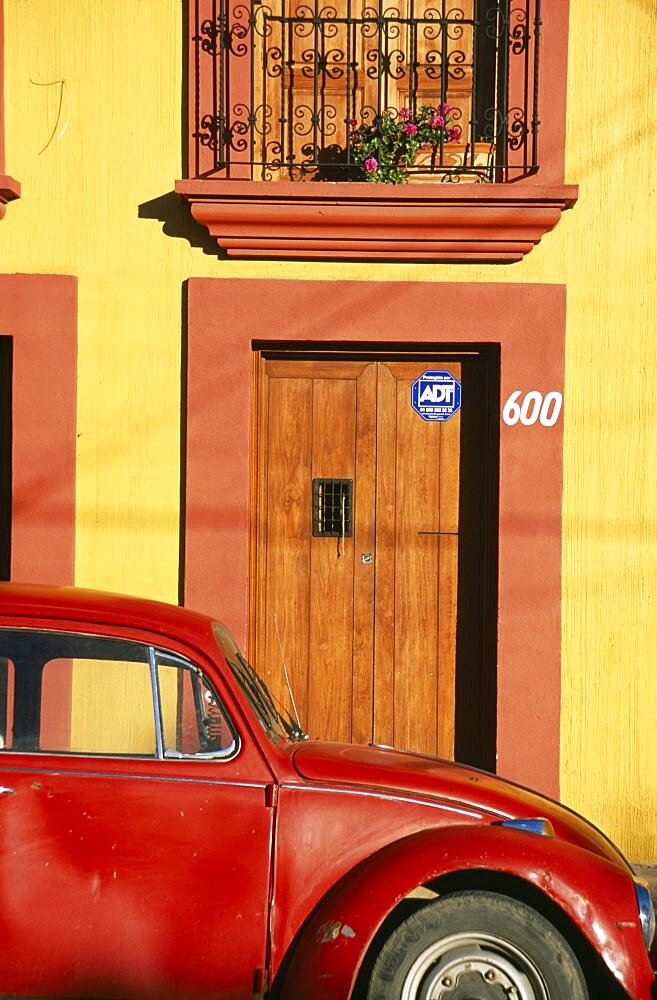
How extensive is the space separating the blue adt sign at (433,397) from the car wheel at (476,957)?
135 inches

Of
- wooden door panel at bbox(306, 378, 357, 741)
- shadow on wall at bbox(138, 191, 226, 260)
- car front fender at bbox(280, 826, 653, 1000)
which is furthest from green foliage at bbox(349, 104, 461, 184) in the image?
car front fender at bbox(280, 826, 653, 1000)

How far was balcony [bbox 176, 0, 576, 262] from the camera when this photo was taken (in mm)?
6164

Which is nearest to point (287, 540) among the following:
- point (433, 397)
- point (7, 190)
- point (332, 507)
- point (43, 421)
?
point (332, 507)

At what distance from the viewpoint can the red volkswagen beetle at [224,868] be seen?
353 centimetres

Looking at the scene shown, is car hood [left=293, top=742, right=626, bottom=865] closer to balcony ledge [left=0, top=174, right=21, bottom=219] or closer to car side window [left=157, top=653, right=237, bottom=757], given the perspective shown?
car side window [left=157, top=653, right=237, bottom=757]

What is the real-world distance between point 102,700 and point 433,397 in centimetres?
342

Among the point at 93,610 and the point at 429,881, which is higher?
the point at 93,610

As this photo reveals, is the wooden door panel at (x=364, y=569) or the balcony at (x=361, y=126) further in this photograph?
the wooden door panel at (x=364, y=569)

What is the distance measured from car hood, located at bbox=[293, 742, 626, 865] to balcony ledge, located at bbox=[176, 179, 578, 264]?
3.14 metres

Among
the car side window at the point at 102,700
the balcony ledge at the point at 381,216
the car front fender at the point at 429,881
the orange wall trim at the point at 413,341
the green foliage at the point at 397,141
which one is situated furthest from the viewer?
the green foliage at the point at 397,141

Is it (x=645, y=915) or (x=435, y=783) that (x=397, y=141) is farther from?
(x=645, y=915)

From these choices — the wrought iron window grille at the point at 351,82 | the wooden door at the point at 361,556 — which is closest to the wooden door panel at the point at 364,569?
the wooden door at the point at 361,556

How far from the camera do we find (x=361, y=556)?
6.54m

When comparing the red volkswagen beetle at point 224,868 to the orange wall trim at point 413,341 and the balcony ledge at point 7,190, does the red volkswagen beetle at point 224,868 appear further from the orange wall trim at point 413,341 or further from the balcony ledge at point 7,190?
the balcony ledge at point 7,190
